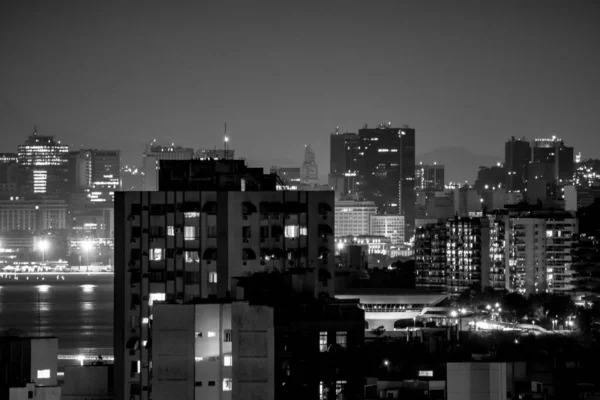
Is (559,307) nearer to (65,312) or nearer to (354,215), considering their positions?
(65,312)

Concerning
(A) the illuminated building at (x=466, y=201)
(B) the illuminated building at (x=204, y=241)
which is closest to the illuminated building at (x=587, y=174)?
(A) the illuminated building at (x=466, y=201)

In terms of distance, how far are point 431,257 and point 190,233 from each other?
72.5 m

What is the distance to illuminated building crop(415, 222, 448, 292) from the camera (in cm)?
9925

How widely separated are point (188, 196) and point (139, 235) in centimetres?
114

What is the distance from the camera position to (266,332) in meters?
19.0

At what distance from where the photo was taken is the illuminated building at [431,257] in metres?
99.2

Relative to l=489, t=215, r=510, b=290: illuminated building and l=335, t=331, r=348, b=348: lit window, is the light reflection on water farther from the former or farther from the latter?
l=335, t=331, r=348, b=348: lit window

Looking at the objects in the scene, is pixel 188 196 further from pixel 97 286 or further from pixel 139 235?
pixel 97 286

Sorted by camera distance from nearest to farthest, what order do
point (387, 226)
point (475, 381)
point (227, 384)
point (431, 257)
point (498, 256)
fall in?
point (475, 381), point (227, 384), point (498, 256), point (431, 257), point (387, 226)

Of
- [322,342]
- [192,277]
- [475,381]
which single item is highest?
[192,277]

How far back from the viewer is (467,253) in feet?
316

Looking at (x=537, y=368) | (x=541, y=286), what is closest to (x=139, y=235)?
(x=537, y=368)

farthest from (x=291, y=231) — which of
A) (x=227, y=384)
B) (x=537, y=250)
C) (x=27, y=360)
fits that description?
(x=537, y=250)

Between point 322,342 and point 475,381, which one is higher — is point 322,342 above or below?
above
